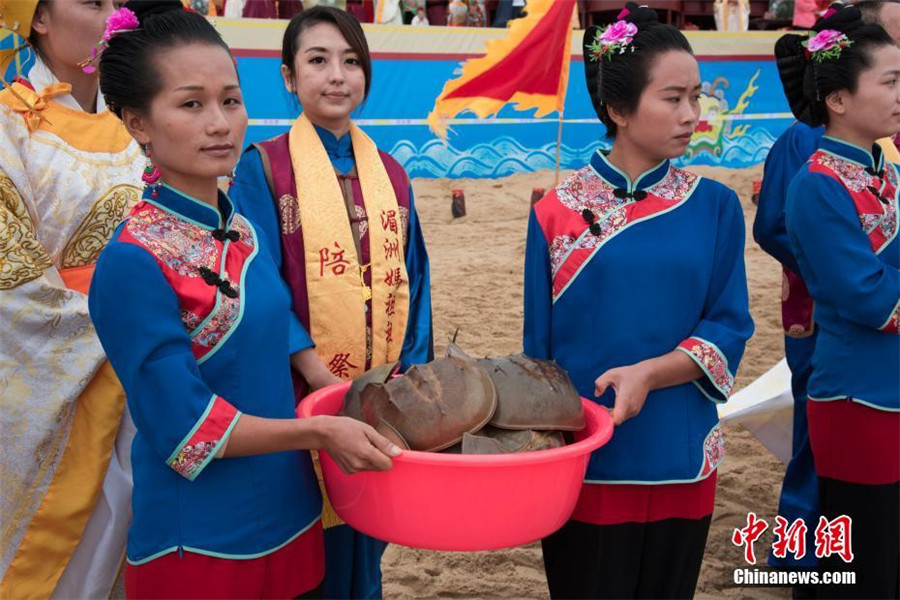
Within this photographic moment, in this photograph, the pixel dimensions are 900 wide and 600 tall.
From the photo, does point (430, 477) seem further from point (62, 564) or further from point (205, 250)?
point (62, 564)

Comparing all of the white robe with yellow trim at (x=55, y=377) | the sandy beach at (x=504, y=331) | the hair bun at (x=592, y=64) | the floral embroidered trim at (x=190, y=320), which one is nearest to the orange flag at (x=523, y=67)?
the sandy beach at (x=504, y=331)

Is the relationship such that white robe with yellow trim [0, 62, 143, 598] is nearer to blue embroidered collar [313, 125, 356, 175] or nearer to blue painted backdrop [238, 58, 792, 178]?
blue embroidered collar [313, 125, 356, 175]

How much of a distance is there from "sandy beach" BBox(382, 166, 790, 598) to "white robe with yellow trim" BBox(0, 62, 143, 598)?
1.10 m

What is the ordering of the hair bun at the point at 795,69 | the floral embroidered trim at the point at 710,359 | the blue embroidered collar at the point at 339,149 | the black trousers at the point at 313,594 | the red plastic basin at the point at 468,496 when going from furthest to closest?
the hair bun at the point at 795,69 → the blue embroidered collar at the point at 339,149 → the floral embroidered trim at the point at 710,359 → the black trousers at the point at 313,594 → the red plastic basin at the point at 468,496

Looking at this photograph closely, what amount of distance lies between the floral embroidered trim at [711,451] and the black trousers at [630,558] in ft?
0.42

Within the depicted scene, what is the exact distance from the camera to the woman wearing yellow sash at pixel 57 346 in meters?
2.00

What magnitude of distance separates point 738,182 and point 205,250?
9.53 metres

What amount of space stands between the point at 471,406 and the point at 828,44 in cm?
157

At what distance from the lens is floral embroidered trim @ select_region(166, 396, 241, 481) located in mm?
1453

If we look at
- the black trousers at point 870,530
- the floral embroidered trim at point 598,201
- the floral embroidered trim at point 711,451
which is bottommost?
the black trousers at point 870,530

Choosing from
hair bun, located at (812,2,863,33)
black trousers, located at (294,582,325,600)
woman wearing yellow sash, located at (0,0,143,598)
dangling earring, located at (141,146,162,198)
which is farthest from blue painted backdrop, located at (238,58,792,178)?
black trousers, located at (294,582,325,600)

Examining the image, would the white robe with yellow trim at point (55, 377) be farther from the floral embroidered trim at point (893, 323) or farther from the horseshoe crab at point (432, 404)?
the floral embroidered trim at point (893, 323)

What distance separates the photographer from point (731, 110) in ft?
35.9

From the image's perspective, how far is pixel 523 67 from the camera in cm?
680
